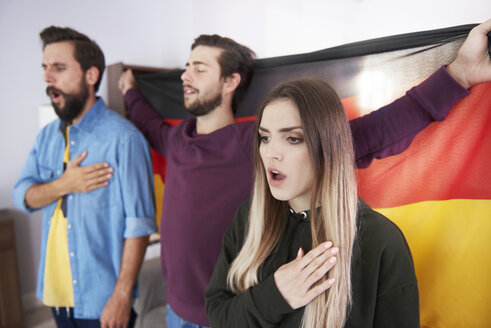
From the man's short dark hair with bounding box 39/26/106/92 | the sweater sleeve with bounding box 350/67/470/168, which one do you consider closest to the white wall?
the sweater sleeve with bounding box 350/67/470/168

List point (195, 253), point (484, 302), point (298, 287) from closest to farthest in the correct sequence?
point (298, 287) < point (484, 302) < point (195, 253)

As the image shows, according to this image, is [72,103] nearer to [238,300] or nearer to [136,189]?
[136,189]

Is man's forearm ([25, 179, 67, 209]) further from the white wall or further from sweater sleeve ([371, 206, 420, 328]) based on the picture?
the white wall

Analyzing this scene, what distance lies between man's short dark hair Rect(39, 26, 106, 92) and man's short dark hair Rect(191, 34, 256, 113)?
53 cm

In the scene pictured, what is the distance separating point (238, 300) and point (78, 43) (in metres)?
1.37

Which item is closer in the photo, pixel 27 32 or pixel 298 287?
pixel 298 287

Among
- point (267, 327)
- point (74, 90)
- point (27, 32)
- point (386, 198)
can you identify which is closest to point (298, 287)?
point (267, 327)

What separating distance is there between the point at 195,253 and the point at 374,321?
0.70 metres

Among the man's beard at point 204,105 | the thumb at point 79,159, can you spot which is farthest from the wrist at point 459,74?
the thumb at point 79,159

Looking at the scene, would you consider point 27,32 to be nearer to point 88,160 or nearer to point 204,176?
point 88,160

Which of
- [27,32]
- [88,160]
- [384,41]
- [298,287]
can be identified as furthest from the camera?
[27,32]

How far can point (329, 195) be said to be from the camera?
845 mm

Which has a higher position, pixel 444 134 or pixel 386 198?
pixel 444 134

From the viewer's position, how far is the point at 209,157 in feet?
4.38
